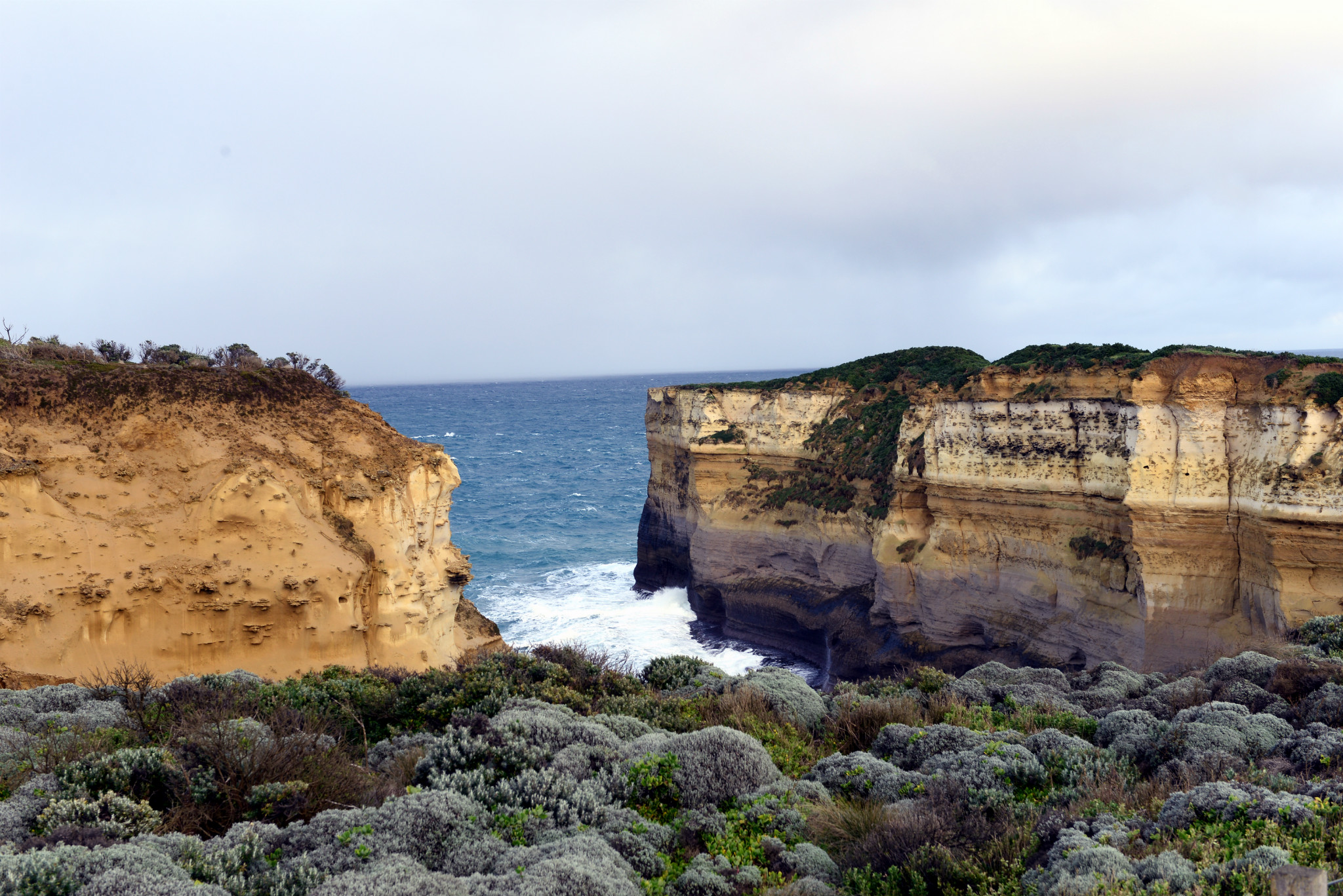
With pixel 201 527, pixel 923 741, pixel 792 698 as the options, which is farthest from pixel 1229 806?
pixel 201 527

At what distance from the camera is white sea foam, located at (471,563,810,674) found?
29.5 m

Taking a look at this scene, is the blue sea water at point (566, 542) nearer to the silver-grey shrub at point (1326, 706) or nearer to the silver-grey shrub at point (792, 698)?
the silver-grey shrub at point (792, 698)

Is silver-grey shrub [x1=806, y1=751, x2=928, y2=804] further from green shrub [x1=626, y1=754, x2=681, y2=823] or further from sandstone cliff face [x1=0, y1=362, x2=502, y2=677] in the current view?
sandstone cliff face [x1=0, y1=362, x2=502, y2=677]

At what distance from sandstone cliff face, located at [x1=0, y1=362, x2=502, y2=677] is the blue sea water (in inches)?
513

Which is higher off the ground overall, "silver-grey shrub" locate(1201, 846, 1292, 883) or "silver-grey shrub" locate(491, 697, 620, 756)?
"silver-grey shrub" locate(1201, 846, 1292, 883)

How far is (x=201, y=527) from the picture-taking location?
1348cm

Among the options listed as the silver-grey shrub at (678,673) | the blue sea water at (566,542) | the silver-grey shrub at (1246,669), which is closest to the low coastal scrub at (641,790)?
the silver-grey shrub at (1246,669)

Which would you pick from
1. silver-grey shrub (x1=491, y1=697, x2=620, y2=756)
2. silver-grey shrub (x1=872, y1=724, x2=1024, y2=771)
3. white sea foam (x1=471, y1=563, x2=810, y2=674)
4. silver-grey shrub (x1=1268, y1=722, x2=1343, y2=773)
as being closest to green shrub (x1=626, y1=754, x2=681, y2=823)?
silver-grey shrub (x1=491, y1=697, x2=620, y2=756)

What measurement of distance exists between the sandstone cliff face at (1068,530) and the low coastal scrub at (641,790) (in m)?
8.53

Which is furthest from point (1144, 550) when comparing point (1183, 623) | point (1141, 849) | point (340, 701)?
point (340, 701)

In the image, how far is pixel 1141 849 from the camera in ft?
18.4

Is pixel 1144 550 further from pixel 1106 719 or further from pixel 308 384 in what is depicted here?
pixel 308 384

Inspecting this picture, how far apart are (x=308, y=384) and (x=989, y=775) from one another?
14.4 meters

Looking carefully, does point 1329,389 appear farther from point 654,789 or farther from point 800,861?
point 654,789
